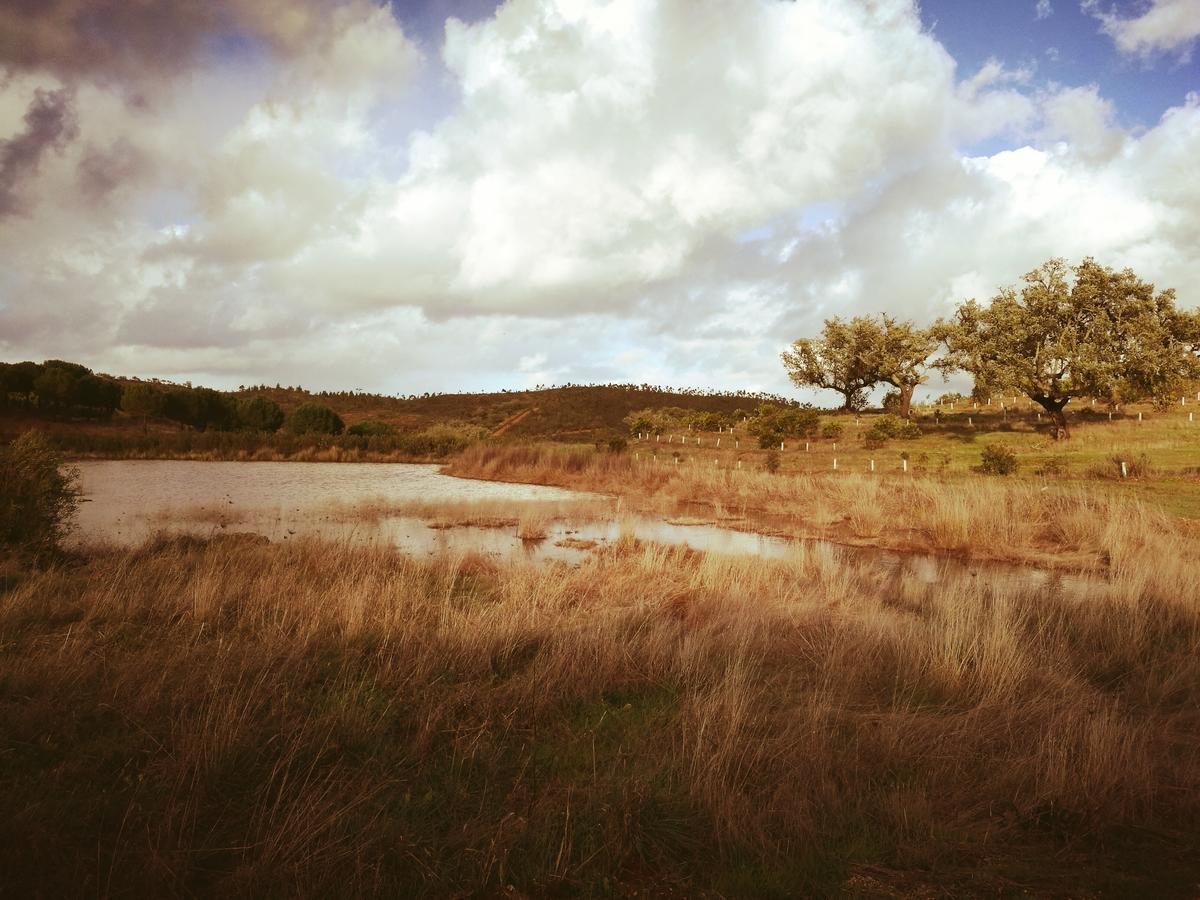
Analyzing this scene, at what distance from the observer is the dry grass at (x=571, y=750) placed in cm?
339

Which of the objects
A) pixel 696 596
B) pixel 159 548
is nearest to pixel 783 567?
pixel 696 596

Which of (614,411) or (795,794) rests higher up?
(614,411)

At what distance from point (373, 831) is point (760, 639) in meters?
4.61

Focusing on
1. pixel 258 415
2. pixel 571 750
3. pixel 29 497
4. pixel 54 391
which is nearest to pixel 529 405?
pixel 258 415

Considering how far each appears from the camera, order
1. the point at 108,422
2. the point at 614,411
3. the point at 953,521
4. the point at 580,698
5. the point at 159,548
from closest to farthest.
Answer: the point at 580,698 → the point at 159,548 → the point at 953,521 → the point at 108,422 → the point at 614,411

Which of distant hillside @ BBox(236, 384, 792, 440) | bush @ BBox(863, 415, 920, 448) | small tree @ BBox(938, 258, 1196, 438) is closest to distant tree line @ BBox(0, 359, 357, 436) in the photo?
distant hillside @ BBox(236, 384, 792, 440)

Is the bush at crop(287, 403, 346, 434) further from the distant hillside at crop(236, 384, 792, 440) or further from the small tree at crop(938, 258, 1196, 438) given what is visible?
the small tree at crop(938, 258, 1196, 438)

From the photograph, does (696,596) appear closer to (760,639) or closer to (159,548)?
(760,639)

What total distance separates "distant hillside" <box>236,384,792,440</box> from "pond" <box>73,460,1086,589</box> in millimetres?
44025

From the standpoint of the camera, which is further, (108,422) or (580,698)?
(108,422)

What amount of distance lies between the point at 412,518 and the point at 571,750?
54.0ft

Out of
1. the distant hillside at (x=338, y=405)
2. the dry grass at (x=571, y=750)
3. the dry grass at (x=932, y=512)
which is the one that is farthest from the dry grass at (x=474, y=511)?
the distant hillside at (x=338, y=405)

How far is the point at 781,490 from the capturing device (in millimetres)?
23641

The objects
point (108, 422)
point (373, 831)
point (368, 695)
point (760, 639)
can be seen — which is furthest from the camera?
point (108, 422)
